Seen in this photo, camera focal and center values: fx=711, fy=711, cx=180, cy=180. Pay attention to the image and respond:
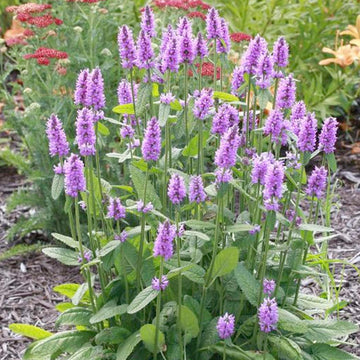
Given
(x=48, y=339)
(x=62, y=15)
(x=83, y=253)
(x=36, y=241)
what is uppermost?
(x=62, y=15)

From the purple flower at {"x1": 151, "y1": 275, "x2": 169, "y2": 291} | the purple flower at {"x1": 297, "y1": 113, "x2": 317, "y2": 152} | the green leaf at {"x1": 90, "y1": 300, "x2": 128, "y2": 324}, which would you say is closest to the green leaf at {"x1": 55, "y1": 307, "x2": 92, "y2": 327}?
the green leaf at {"x1": 90, "y1": 300, "x2": 128, "y2": 324}

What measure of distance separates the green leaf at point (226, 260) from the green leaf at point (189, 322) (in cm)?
15

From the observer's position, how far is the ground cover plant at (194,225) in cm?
212

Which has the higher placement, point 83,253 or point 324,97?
point 83,253

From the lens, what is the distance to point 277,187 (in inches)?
78.4

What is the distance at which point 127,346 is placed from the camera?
7.53ft

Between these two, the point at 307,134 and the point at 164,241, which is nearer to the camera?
the point at 164,241

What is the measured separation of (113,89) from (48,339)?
7.66 feet

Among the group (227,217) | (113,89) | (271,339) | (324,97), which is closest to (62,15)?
(113,89)

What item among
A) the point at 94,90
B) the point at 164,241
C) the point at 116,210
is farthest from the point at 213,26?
the point at 164,241

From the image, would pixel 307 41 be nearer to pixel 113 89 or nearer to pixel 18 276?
pixel 113 89

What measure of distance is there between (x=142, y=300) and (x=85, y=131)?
20.9 inches

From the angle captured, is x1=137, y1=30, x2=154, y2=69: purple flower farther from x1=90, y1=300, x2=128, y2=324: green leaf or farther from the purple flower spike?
x1=90, y1=300, x2=128, y2=324: green leaf

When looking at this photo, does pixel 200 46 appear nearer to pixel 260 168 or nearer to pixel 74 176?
pixel 260 168
